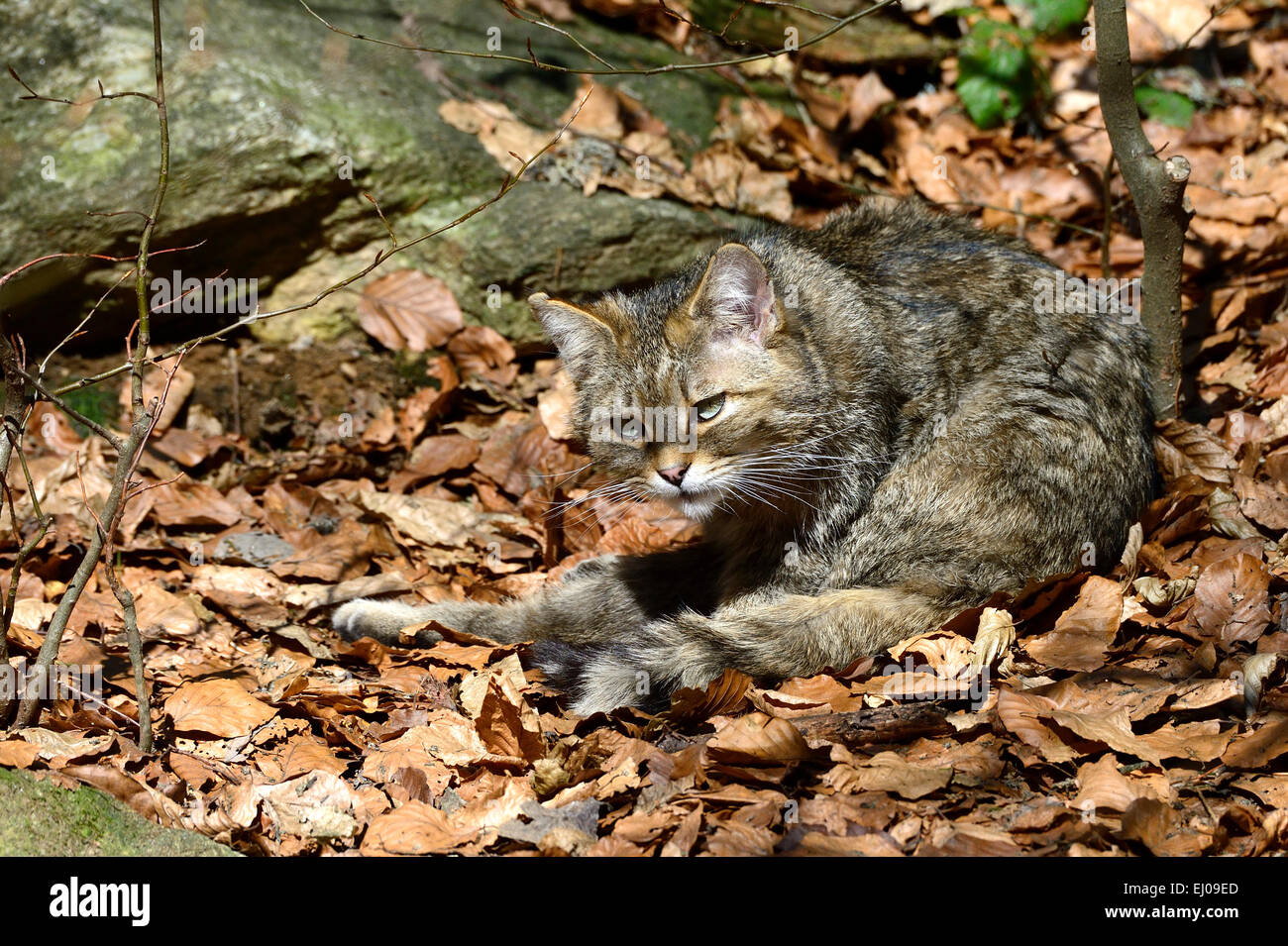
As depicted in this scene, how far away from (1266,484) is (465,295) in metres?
4.11

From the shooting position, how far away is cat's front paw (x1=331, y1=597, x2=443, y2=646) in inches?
188

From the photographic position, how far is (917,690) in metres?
3.81

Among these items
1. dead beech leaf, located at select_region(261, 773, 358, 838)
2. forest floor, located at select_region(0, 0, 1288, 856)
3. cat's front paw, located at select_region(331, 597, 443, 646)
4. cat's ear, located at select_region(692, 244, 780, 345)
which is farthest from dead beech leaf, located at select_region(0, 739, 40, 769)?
cat's ear, located at select_region(692, 244, 780, 345)

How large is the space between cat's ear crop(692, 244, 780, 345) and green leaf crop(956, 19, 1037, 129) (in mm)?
3597

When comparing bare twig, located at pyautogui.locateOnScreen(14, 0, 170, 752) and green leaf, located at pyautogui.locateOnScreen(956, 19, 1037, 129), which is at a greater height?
green leaf, located at pyautogui.locateOnScreen(956, 19, 1037, 129)

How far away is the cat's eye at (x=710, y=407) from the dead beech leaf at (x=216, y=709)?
191 centimetres

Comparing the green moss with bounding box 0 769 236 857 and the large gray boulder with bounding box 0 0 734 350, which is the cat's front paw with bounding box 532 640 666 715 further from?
the large gray boulder with bounding box 0 0 734 350

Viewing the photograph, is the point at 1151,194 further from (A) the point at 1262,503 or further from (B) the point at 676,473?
(B) the point at 676,473

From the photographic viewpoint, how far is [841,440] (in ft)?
14.2

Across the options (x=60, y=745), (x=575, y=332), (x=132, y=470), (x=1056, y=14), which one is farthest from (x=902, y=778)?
(x=1056, y=14)

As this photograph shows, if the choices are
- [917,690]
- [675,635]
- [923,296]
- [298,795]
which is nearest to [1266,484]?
[923,296]

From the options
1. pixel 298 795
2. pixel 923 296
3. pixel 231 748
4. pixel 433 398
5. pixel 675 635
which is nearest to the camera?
pixel 298 795
